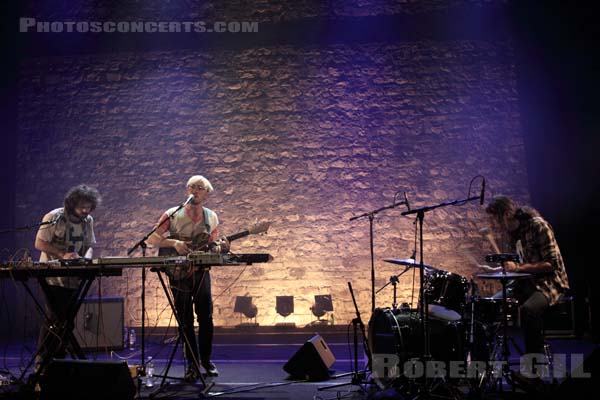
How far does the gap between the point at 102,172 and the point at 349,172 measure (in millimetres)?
3838

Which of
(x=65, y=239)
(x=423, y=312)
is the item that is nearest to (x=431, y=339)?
(x=423, y=312)

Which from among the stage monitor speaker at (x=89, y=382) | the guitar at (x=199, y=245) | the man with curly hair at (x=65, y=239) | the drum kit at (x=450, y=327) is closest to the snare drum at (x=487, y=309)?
the drum kit at (x=450, y=327)

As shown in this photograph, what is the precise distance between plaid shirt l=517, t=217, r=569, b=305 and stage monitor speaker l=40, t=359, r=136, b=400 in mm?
3251

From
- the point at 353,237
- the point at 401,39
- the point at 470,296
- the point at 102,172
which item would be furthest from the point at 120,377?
the point at 401,39

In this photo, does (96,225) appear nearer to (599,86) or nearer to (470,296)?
(470,296)

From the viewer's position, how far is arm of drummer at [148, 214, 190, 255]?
4.89 metres

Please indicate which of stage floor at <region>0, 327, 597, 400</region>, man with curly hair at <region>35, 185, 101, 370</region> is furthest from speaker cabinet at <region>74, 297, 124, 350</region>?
man with curly hair at <region>35, 185, 101, 370</region>

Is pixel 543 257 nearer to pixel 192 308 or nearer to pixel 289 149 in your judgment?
pixel 192 308

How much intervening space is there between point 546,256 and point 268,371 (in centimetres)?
267

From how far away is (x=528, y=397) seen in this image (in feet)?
13.0

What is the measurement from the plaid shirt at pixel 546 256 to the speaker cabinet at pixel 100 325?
4.56 m

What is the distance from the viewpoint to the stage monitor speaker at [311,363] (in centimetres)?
478

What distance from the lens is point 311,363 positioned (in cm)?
479

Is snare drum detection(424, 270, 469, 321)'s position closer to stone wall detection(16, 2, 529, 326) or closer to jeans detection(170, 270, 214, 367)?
jeans detection(170, 270, 214, 367)
